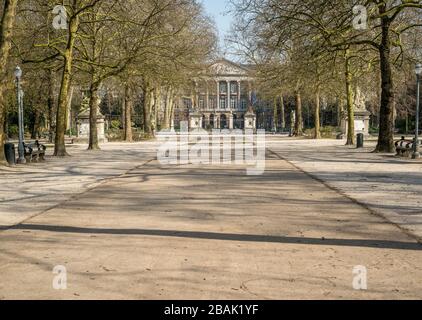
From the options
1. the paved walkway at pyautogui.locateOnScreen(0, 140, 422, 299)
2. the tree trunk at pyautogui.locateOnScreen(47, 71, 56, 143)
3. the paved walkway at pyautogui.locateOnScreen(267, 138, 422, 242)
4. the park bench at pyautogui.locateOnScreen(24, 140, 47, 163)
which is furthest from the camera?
the tree trunk at pyautogui.locateOnScreen(47, 71, 56, 143)

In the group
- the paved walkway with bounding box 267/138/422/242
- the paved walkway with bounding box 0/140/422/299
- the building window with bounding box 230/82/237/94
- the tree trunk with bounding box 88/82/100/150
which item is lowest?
the paved walkway with bounding box 0/140/422/299

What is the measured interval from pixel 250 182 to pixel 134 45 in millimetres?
15773

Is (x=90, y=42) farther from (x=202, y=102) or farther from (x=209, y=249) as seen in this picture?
(x=202, y=102)

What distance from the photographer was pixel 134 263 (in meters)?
6.22

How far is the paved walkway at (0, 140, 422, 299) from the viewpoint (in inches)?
208

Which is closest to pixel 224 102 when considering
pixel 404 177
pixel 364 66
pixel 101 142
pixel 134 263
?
pixel 101 142

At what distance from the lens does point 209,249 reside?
272 inches

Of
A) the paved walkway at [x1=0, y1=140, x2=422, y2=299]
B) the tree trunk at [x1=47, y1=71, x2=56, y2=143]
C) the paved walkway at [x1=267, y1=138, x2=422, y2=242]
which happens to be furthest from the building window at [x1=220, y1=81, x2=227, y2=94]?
the paved walkway at [x1=0, y1=140, x2=422, y2=299]

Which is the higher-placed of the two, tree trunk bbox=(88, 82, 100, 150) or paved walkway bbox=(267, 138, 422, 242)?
tree trunk bbox=(88, 82, 100, 150)

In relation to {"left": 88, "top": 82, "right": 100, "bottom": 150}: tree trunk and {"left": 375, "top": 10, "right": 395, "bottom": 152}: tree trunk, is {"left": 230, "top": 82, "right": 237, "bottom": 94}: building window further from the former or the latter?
{"left": 375, "top": 10, "right": 395, "bottom": 152}: tree trunk

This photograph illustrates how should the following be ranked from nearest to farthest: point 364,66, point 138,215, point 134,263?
point 134,263 → point 138,215 → point 364,66

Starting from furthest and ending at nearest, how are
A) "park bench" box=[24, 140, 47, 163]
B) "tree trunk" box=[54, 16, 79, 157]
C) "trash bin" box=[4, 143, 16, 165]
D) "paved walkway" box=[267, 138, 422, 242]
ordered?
"tree trunk" box=[54, 16, 79, 157] < "park bench" box=[24, 140, 47, 163] < "trash bin" box=[4, 143, 16, 165] < "paved walkway" box=[267, 138, 422, 242]

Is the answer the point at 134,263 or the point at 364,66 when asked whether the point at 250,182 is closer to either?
the point at 134,263
